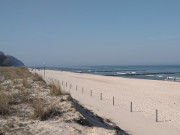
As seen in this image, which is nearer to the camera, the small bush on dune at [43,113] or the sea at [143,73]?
the small bush on dune at [43,113]

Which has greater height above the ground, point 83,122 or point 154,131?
point 83,122

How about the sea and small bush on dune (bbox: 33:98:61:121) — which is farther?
the sea

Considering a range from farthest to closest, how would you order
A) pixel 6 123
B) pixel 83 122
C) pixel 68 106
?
pixel 68 106 < pixel 83 122 < pixel 6 123

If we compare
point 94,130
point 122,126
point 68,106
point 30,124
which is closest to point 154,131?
point 122,126

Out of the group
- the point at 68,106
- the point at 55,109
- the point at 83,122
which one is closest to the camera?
the point at 83,122

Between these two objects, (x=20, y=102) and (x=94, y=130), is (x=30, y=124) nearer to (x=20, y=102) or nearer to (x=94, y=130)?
(x=94, y=130)

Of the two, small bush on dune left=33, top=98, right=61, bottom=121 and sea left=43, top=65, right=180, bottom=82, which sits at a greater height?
small bush on dune left=33, top=98, right=61, bottom=121

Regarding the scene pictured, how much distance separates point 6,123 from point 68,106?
2743 mm

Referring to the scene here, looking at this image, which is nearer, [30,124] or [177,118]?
[30,124]

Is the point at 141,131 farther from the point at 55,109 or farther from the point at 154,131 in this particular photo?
the point at 55,109

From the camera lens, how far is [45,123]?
23.1 feet

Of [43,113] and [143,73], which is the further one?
[143,73]

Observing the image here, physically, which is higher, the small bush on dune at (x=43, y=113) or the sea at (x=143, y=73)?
the small bush on dune at (x=43, y=113)

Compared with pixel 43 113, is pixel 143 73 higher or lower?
lower
